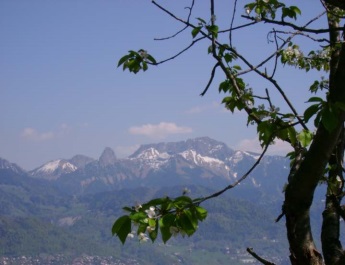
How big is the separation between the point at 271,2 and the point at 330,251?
6.90 ft

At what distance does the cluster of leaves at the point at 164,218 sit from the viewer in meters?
1.95

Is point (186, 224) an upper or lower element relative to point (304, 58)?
lower

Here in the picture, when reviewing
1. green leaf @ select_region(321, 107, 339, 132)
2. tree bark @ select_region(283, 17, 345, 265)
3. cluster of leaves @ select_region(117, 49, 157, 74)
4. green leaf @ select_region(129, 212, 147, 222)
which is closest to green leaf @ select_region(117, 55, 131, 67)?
cluster of leaves @ select_region(117, 49, 157, 74)

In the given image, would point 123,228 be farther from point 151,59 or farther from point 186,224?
point 151,59

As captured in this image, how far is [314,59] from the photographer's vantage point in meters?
4.62

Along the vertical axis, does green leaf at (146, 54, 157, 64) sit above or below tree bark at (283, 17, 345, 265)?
above

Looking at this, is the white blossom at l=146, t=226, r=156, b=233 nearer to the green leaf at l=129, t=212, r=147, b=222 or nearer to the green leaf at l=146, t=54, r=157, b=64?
the green leaf at l=129, t=212, r=147, b=222

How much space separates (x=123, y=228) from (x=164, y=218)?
19 centimetres

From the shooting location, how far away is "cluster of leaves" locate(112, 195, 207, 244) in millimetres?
1949

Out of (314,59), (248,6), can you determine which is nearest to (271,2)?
(248,6)

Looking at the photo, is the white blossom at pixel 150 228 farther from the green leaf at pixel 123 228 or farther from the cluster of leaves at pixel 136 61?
the cluster of leaves at pixel 136 61

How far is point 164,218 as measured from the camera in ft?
6.53

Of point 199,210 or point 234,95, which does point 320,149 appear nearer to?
point 199,210

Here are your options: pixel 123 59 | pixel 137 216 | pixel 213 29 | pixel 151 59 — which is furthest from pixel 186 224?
pixel 123 59
